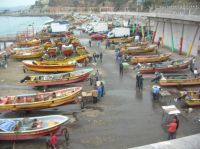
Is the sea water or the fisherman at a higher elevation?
the fisherman

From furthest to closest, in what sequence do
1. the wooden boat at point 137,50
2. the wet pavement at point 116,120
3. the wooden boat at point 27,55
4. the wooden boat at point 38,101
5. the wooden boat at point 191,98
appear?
1. the wooden boat at point 137,50
2. the wooden boat at point 27,55
3. the wooden boat at point 191,98
4. the wooden boat at point 38,101
5. the wet pavement at point 116,120

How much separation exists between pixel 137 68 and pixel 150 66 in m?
2.08

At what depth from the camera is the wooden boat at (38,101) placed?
18281 mm

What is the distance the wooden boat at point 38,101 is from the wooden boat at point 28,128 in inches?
99.3

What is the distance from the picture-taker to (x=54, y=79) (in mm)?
25406

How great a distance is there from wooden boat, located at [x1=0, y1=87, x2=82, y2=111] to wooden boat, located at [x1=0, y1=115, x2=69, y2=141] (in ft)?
8.27

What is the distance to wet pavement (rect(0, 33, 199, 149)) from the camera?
15078mm

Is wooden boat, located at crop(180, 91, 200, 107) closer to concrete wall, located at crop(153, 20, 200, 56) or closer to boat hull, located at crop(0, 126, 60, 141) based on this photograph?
boat hull, located at crop(0, 126, 60, 141)

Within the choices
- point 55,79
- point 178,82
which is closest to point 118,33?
point 55,79

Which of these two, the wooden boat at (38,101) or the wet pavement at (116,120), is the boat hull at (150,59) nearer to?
the wet pavement at (116,120)

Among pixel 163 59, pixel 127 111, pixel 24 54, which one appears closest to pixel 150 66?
pixel 163 59

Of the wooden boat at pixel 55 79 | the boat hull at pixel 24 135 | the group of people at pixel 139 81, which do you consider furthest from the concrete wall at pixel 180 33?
the boat hull at pixel 24 135

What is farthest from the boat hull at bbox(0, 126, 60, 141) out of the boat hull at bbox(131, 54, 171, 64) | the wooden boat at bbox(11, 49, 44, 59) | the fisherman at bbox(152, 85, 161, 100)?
the wooden boat at bbox(11, 49, 44, 59)

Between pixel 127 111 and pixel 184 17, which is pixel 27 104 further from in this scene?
pixel 184 17
